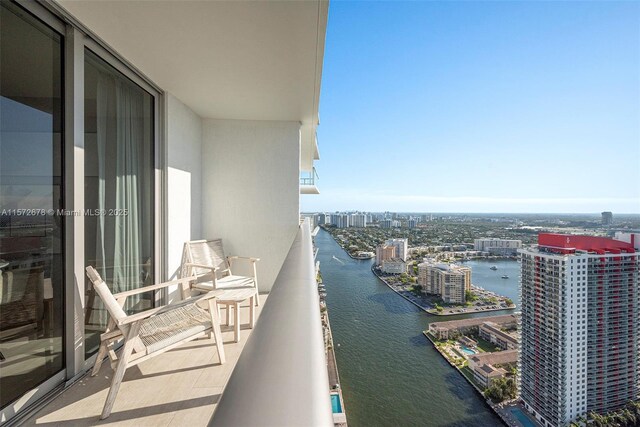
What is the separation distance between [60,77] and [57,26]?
13.7 inches

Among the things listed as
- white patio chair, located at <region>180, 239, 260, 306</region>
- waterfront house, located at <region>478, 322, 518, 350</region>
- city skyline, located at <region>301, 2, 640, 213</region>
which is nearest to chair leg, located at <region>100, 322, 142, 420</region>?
white patio chair, located at <region>180, 239, 260, 306</region>

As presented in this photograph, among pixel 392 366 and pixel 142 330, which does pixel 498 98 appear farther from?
pixel 142 330

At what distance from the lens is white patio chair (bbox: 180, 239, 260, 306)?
3123mm

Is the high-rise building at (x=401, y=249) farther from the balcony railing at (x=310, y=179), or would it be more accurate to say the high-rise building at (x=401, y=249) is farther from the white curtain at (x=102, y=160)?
the white curtain at (x=102, y=160)

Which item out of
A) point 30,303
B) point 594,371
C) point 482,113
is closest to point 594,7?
point 482,113

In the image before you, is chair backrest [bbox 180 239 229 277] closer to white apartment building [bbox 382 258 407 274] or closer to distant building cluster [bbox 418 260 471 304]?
distant building cluster [bbox 418 260 471 304]

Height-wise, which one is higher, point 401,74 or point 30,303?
point 401,74

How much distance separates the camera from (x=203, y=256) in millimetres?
3744

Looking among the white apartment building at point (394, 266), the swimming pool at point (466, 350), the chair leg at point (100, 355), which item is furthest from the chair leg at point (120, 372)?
the white apartment building at point (394, 266)

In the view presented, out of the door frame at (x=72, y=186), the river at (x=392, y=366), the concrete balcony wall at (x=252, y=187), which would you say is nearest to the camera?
the door frame at (x=72, y=186)

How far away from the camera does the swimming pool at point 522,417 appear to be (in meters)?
7.46

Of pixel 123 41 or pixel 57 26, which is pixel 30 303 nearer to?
pixel 57 26

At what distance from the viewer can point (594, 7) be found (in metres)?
10.1

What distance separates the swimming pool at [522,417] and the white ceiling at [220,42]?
9.73 m
